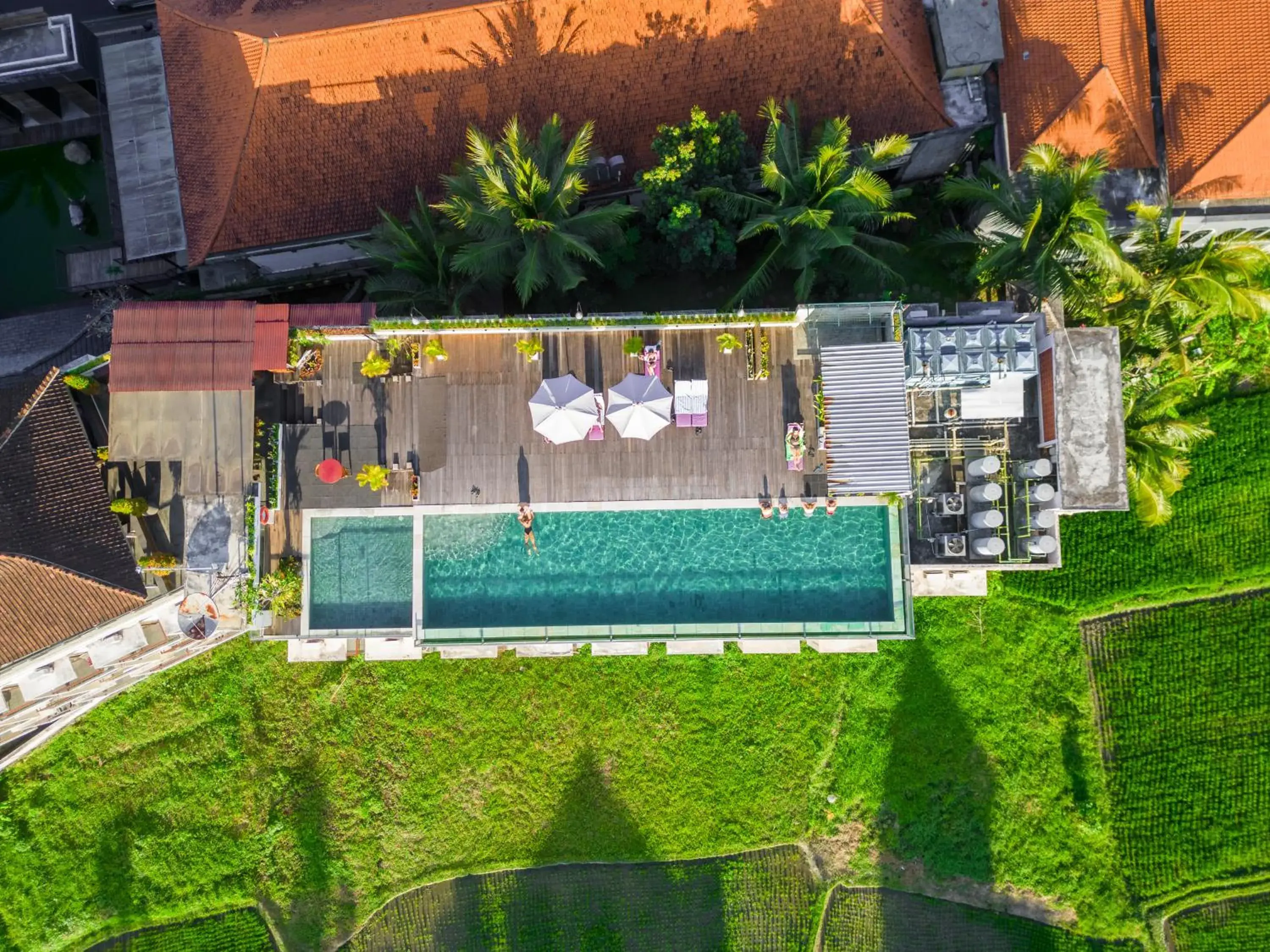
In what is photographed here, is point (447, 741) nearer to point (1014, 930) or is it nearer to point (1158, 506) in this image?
point (1014, 930)

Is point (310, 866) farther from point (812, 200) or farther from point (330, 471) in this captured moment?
point (812, 200)

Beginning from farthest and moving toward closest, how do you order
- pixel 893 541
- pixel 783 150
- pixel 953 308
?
pixel 953 308 < pixel 893 541 < pixel 783 150

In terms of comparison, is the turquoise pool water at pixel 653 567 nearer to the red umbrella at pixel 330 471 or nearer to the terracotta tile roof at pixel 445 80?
the red umbrella at pixel 330 471

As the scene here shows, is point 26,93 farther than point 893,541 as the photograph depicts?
Yes

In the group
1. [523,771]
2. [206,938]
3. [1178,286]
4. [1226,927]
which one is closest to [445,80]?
[1178,286]

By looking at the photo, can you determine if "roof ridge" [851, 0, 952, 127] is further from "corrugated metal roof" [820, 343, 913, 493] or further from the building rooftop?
the building rooftop

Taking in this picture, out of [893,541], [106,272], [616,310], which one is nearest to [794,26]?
[616,310]

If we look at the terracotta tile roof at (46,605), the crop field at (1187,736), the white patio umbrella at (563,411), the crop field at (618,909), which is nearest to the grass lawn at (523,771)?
the crop field at (618,909)
